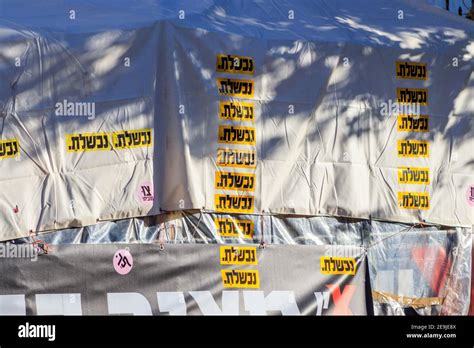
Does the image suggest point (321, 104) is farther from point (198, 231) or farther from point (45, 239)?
point (45, 239)

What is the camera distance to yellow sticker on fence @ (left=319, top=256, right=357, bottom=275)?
14.0m

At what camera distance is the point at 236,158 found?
13.6 m

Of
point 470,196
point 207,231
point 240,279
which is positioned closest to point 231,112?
point 207,231

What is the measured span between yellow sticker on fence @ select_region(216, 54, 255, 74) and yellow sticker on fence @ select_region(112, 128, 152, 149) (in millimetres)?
1265

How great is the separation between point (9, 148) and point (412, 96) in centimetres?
544

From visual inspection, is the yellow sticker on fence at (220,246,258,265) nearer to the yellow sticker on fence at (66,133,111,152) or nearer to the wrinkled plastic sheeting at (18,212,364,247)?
the wrinkled plastic sheeting at (18,212,364,247)

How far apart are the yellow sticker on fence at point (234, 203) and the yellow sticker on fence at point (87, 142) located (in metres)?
1.49

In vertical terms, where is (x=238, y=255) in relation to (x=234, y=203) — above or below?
below

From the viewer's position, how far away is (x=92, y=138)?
12961mm

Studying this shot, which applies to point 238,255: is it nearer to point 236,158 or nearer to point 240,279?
point 240,279

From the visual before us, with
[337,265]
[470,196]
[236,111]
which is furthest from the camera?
[470,196]

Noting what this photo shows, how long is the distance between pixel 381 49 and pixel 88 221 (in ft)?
15.2

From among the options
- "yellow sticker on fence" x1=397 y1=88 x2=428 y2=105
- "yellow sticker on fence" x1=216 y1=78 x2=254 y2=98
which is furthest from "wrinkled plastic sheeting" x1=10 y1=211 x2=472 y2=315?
"yellow sticker on fence" x1=397 y1=88 x2=428 y2=105
